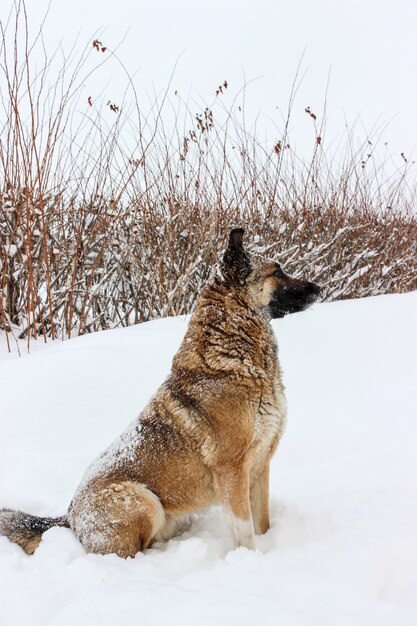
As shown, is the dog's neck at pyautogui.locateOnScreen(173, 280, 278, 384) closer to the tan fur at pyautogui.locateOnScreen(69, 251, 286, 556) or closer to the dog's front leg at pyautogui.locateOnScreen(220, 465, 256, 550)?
the tan fur at pyautogui.locateOnScreen(69, 251, 286, 556)

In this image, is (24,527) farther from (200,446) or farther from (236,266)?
(236,266)

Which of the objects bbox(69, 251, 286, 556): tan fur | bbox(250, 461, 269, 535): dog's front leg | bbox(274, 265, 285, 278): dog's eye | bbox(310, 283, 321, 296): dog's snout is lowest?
bbox(250, 461, 269, 535): dog's front leg

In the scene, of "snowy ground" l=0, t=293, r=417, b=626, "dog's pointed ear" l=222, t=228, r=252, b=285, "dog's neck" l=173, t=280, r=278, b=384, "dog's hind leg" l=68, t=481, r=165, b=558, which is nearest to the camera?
"snowy ground" l=0, t=293, r=417, b=626

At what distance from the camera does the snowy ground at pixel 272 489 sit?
1797 mm

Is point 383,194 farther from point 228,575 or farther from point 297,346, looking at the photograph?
point 228,575

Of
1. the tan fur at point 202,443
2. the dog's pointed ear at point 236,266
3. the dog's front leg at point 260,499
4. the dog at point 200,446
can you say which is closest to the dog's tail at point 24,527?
the dog at point 200,446

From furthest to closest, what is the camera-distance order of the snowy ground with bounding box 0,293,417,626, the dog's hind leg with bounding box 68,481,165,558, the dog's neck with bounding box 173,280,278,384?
the dog's neck with bounding box 173,280,278,384 < the dog's hind leg with bounding box 68,481,165,558 < the snowy ground with bounding box 0,293,417,626

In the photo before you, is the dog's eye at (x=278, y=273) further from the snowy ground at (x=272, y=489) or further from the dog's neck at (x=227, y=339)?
the snowy ground at (x=272, y=489)

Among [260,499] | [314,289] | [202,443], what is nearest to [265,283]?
[314,289]

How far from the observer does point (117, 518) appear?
2.25 metres

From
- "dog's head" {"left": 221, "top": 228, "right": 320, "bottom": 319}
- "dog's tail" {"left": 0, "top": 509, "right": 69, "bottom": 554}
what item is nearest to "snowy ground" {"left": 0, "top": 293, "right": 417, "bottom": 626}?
"dog's tail" {"left": 0, "top": 509, "right": 69, "bottom": 554}

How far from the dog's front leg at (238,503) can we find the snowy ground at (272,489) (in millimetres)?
122

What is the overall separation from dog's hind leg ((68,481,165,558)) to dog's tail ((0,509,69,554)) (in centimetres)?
16

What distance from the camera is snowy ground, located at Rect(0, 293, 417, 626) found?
5.90 ft
